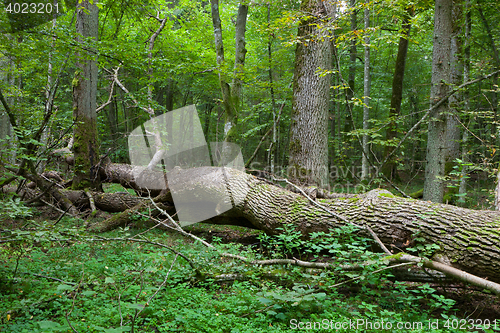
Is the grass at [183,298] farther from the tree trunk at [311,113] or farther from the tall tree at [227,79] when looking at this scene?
the tall tree at [227,79]

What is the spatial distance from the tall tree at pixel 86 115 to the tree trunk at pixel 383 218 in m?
2.04

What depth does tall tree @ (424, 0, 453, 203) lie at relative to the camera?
5656 mm

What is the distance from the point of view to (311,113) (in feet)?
19.2

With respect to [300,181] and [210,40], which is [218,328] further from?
[210,40]

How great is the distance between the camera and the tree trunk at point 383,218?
3248mm

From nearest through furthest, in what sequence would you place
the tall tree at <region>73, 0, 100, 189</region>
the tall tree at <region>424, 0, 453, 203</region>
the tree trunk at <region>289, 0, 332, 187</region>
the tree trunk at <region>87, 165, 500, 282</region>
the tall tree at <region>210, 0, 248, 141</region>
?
the tree trunk at <region>87, 165, 500, 282</region> < the tall tree at <region>424, 0, 453, 203</region> < the tree trunk at <region>289, 0, 332, 187</region> < the tall tree at <region>73, 0, 100, 189</region> < the tall tree at <region>210, 0, 248, 141</region>

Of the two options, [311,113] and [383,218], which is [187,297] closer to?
[383,218]

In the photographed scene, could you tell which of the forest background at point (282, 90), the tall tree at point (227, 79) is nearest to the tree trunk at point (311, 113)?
the forest background at point (282, 90)

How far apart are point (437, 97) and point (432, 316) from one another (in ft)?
14.4

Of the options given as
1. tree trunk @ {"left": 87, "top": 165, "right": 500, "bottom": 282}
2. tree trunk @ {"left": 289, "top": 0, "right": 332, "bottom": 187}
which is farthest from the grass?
tree trunk @ {"left": 289, "top": 0, "right": 332, "bottom": 187}

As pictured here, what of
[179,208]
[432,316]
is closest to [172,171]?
[179,208]

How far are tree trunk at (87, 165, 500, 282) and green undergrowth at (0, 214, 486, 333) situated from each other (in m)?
0.55

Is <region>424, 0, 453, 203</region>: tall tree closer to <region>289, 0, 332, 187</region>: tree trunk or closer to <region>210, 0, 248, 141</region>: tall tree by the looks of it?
<region>289, 0, 332, 187</region>: tree trunk

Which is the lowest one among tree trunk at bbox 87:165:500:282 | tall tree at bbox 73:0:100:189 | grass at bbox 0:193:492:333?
grass at bbox 0:193:492:333
